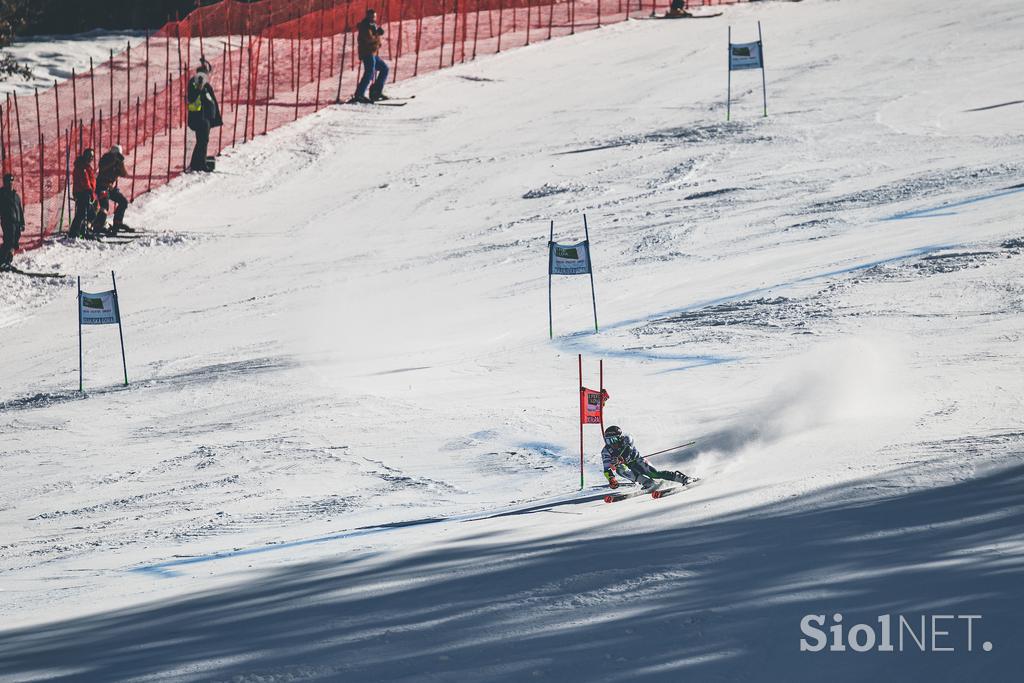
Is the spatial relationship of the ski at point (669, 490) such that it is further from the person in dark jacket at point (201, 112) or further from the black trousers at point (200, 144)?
the black trousers at point (200, 144)

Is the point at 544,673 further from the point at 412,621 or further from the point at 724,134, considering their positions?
the point at 724,134

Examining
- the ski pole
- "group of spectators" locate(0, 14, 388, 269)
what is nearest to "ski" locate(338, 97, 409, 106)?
"group of spectators" locate(0, 14, 388, 269)

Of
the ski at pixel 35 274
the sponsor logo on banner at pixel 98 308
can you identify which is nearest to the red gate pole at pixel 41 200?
the ski at pixel 35 274

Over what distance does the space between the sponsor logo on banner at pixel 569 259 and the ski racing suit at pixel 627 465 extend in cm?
508

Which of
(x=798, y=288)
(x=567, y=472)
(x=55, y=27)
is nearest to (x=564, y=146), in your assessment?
(x=798, y=288)

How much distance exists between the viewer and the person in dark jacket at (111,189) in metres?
22.8

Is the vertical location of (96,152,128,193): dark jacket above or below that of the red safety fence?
below

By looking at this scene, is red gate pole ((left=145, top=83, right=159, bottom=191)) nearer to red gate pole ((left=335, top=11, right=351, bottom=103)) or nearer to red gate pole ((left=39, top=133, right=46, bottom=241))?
red gate pole ((left=39, top=133, right=46, bottom=241))

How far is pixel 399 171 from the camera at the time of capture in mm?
26328

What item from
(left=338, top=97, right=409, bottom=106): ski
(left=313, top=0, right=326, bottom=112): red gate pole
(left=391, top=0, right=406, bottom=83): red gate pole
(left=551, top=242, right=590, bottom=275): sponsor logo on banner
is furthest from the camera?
(left=391, top=0, right=406, bottom=83): red gate pole

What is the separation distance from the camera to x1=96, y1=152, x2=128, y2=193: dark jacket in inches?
896

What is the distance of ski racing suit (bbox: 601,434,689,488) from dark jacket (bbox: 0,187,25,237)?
12.7 meters

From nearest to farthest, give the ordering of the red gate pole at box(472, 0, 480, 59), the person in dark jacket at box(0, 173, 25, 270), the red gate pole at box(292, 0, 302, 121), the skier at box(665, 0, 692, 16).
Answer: the person in dark jacket at box(0, 173, 25, 270), the red gate pole at box(292, 0, 302, 121), the red gate pole at box(472, 0, 480, 59), the skier at box(665, 0, 692, 16)

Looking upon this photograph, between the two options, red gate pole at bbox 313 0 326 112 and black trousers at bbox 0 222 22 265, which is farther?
red gate pole at bbox 313 0 326 112
